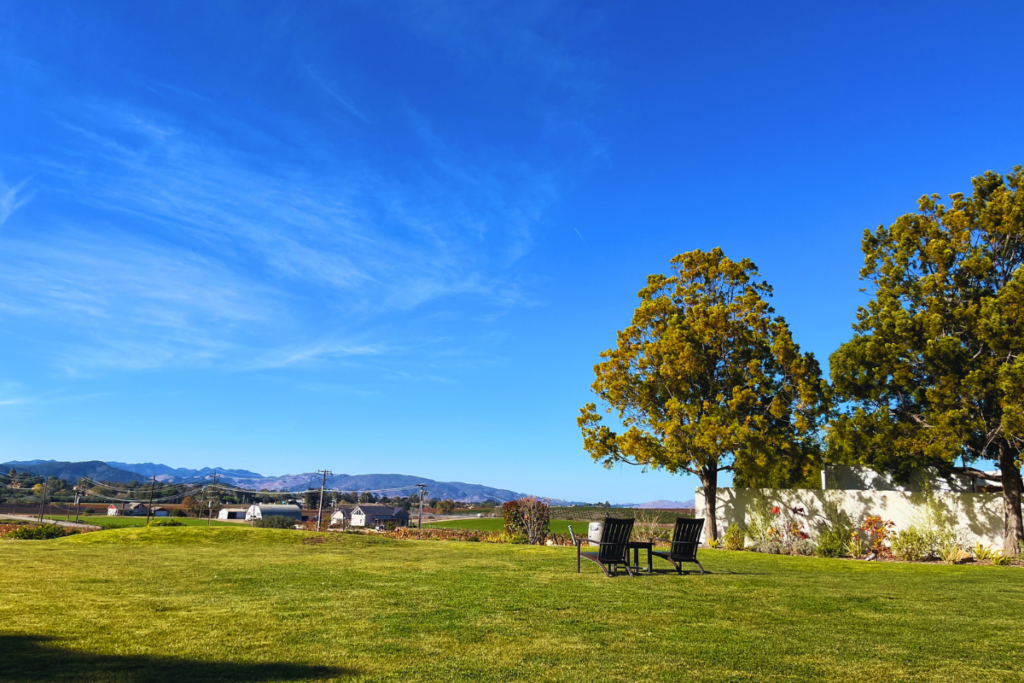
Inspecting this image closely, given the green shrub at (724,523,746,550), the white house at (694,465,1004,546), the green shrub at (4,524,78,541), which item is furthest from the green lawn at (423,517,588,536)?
the green shrub at (4,524,78,541)

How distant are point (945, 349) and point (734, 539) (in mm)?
8450

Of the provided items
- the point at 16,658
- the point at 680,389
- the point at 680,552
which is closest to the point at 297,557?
the point at 680,552

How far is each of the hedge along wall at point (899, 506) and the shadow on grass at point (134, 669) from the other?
19.8 metres

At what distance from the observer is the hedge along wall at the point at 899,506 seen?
19.6m

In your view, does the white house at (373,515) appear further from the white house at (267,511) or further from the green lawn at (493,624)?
the green lawn at (493,624)

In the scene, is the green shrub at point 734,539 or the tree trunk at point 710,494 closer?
the green shrub at point 734,539

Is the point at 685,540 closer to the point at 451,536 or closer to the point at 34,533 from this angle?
the point at 451,536

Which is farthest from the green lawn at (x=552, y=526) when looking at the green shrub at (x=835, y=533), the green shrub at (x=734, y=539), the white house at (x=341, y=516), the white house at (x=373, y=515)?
the white house at (x=373, y=515)

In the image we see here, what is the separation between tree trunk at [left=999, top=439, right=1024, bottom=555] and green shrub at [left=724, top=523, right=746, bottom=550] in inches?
275

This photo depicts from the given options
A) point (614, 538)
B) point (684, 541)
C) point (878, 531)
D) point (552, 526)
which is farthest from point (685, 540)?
point (552, 526)

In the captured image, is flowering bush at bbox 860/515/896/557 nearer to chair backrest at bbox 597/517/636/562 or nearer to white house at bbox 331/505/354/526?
chair backrest at bbox 597/517/636/562

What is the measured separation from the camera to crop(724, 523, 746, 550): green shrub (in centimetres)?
2184

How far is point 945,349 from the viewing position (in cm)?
1900

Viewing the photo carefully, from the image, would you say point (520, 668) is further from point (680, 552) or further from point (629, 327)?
point (629, 327)
